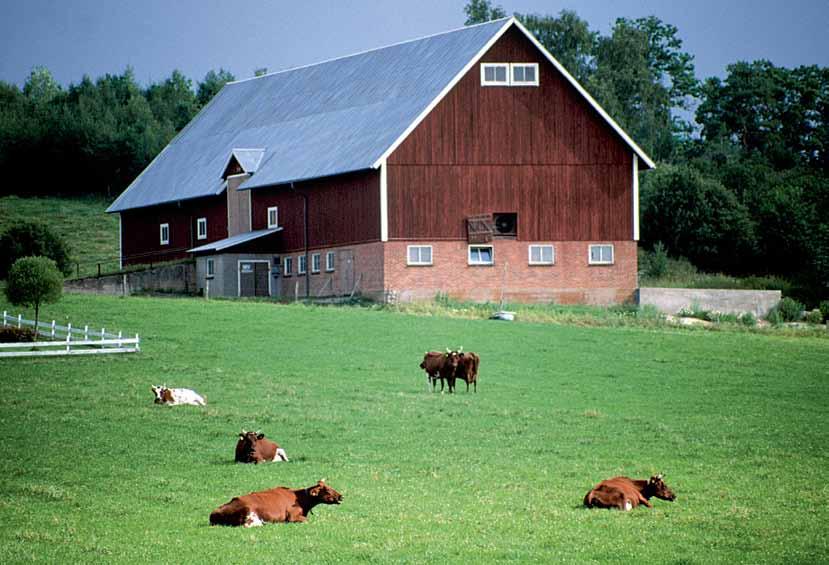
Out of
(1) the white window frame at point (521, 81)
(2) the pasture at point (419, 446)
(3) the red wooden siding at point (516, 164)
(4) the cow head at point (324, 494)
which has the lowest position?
(2) the pasture at point (419, 446)

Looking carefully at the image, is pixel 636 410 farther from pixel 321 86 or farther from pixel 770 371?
pixel 321 86

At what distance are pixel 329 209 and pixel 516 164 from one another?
8259 millimetres

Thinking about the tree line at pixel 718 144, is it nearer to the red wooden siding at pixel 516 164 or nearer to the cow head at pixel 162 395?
the red wooden siding at pixel 516 164

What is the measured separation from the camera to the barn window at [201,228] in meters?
73.2

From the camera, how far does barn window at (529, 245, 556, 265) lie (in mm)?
60250

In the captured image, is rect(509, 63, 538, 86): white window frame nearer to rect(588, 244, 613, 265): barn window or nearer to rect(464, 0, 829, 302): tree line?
rect(588, 244, 613, 265): barn window

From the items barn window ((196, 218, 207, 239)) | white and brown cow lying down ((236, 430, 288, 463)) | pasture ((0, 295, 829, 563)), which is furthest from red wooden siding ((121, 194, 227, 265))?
white and brown cow lying down ((236, 430, 288, 463))

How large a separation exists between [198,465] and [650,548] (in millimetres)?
8621

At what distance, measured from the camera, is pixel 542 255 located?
60.4 metres

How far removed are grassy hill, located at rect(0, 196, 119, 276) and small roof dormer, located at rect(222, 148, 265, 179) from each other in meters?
26.5

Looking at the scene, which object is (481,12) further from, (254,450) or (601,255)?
(254,450)

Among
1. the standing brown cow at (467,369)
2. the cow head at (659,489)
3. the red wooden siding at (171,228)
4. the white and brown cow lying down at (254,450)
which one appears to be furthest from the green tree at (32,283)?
the cow head at (659,489)

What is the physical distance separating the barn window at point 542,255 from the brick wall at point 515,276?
17 cm

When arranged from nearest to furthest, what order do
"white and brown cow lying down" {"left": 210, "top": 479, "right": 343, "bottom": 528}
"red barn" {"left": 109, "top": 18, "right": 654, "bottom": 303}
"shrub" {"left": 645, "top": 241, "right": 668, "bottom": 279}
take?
1. "white and brown cow lying down" {"left": 210, "top": 479, "right": 343, "bottom": 528}
2. "red barn" {"left": 109, "top": 18, "right": 654, "bottom": 303}
3. "shrub" {"left": 645, "top": 241, "right": 668, "bottom": 279}
